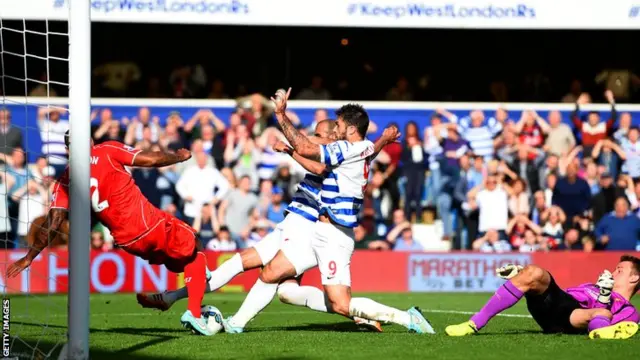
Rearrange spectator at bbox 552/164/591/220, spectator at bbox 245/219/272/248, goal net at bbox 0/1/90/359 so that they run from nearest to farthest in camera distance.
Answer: goal net at bbox 0/1/90/359, spectator at bbox 245/219/272/248, spectator at bbox 552/164/591/220

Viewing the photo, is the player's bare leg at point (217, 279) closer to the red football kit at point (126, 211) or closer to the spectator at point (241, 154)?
the red football kit at point (126, 211)

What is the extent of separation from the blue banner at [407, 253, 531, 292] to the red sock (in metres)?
8.87

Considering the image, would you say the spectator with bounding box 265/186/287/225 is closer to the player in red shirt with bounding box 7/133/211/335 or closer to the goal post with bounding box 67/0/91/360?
the player in red shirt with bounding box 7/133/211/335

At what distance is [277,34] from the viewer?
2259 centimetres

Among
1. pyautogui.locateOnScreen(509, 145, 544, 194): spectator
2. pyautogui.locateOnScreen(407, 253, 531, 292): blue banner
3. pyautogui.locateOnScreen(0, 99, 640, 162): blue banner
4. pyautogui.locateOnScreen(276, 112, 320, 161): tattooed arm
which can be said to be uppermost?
pyautogui.locateOnScreen(0, 99, 640, 162): blue banner

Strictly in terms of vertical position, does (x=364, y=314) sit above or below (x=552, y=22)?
below

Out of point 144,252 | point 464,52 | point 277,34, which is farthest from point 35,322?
point 464,52

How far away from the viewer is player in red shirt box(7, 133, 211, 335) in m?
10.0

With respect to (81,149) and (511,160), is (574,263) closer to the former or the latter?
(511,160)

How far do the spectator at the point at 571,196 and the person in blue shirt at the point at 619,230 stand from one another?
1.48ft

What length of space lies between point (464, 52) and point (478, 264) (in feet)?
17.8

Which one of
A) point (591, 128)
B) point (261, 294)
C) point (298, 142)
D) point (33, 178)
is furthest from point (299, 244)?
point (591, 128)

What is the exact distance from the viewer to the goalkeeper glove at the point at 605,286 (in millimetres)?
9805

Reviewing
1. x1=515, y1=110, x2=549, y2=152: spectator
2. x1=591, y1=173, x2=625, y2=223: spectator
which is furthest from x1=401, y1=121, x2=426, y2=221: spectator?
x1=591, y1=173, x2=625, y2=223: spectator
